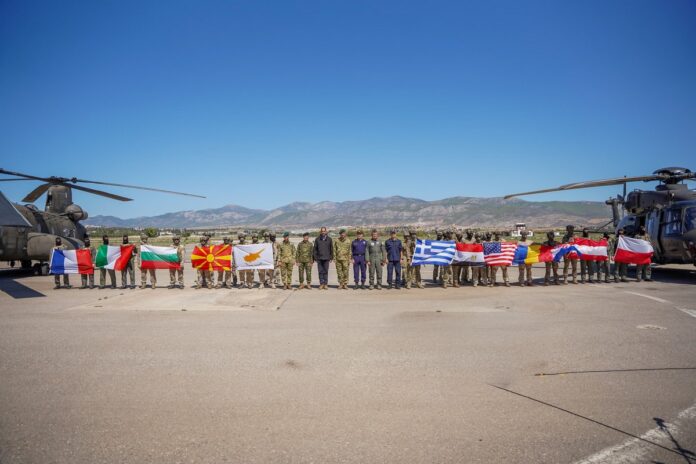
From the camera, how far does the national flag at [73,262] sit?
47.4 feet

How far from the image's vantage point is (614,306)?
10.5 m

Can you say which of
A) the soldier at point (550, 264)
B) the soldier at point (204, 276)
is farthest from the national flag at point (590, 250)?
the soldier at point (204, 276)

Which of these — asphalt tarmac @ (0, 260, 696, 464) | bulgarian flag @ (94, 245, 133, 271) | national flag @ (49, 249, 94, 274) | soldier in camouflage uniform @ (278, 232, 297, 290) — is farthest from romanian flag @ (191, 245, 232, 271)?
asphalt tarmac @ (0, 260, 696, 464)

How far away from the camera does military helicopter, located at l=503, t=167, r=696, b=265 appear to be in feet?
49.6

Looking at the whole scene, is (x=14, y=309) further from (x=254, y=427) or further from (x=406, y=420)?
(x=406, y=420)

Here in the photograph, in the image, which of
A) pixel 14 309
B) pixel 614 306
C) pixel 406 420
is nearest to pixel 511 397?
pixel 406 420

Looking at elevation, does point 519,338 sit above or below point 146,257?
below

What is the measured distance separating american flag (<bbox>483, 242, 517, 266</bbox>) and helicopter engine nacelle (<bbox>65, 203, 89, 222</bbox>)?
19.8 m

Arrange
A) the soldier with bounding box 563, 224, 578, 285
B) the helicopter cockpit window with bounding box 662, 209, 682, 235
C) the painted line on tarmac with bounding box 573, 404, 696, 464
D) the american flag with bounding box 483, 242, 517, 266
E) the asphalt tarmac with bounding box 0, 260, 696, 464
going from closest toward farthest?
the painted line on tarmac with bounding box 573, 404, 696, 464, the asphalt tarmac with bounding box 0, 260, 696, 464, the american flag with bounding box 483, 242, 517, 266, the soldier with bounding box 563, 224, 578, 285, the helicopter cockpit window with bounding box 662, 209, 682, 235

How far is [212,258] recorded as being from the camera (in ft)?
46.8

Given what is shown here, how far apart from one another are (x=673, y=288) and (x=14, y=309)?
19.5m

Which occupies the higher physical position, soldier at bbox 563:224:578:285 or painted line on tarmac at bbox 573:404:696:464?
soldier at bbox 563:224:578:285

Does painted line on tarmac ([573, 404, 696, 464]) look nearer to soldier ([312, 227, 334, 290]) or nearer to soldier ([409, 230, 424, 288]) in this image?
soldier ([409, 230, 424, 288])

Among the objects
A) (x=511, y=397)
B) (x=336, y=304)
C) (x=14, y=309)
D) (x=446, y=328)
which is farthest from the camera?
(x=336, y=304)
